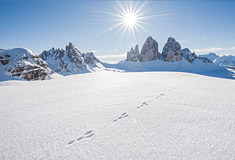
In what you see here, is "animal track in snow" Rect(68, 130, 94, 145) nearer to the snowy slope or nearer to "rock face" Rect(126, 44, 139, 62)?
the snowy slope

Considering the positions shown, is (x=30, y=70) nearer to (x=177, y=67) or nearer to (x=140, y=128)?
(x=140, y=128)

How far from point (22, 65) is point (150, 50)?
337 feet

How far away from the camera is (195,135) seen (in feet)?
6.72

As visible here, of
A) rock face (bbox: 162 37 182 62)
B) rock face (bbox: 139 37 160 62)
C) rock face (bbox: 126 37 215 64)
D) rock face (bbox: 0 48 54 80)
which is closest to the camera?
rock face (bbox: 0 48 54 80)

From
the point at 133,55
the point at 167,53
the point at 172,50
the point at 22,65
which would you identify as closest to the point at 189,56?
the point at 172,50

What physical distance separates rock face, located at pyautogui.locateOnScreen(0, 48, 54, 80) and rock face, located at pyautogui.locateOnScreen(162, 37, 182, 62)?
344ft

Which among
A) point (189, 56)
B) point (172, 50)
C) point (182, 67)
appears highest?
point (172, 50)

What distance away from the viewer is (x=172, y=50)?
330 feet

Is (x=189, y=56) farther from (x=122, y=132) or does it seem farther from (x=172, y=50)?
(x=122, y=132)

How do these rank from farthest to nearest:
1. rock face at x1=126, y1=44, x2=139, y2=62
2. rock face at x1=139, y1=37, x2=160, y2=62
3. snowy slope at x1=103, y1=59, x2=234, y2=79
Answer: rock face at x1=126, y1=44, x2=139, y2=62 → rock face at x1=139, y1=37, x2=160, y2=62 → snowy slope at x1=103, y1=59, x2=234, y2=79

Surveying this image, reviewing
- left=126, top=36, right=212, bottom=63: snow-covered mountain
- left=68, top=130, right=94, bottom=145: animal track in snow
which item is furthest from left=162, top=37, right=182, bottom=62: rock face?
left=68, top=130, right=94, bottom=145: animal track in snow

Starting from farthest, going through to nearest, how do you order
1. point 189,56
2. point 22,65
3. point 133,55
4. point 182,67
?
1. point 133,55
2. point 189,56
3. point 182,67
4. point 22,65

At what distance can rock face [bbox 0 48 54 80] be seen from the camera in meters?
16.0

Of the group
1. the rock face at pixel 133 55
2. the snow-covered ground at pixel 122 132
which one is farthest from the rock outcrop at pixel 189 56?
the snow-covered ground at pixel 122 132
